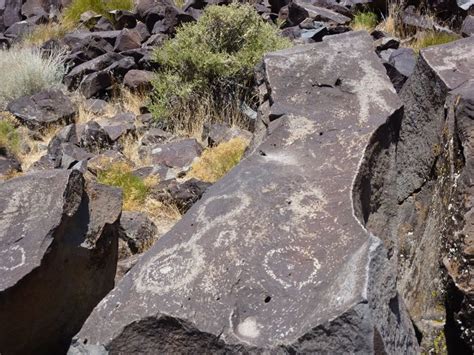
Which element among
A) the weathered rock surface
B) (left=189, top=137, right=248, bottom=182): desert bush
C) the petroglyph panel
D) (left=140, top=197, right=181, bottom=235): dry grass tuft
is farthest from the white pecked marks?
(left=189, top=137, right=248, bottom=182): desert bush

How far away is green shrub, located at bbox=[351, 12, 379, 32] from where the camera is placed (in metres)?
10.5

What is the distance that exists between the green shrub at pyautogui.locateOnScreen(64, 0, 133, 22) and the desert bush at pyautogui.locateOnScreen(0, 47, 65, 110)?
2910 millimetres

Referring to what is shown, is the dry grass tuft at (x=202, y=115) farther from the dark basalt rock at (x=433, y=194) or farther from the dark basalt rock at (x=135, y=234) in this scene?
the dark basalt rock at (x=433, y=194)

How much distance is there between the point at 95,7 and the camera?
12875 millimetres

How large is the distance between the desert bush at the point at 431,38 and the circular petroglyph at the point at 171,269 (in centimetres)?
702

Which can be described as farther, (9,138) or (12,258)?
(9,138)

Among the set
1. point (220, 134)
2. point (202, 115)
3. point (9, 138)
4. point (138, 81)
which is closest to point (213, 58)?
point (202, 115)

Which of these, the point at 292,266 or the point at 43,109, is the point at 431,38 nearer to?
the point at 43,109

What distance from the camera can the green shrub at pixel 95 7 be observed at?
1274cm

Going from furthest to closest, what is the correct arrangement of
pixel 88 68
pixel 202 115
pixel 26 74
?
pixel 88 68, pixel 26 74, pixel 202 115

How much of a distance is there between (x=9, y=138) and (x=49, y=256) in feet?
16.4

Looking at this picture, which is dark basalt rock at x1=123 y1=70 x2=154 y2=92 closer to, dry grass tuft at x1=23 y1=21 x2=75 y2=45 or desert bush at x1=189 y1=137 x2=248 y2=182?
desert bush at x1=189 y1=137 x2=248 y2=182

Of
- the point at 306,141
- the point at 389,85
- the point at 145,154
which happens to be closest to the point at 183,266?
the point at 306,141

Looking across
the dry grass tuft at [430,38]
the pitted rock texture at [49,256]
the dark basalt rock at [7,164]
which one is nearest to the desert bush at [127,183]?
the dark basalt rock at [7,164]
